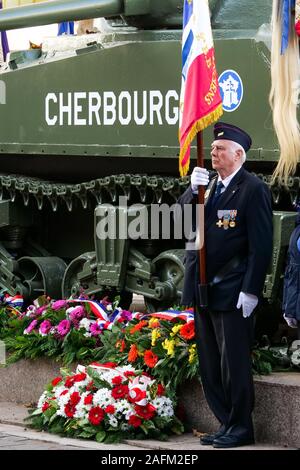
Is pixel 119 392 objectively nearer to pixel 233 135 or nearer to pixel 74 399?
pixel 74 399

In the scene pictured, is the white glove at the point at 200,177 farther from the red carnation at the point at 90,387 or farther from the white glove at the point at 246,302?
the red carnation at the point at 90,387

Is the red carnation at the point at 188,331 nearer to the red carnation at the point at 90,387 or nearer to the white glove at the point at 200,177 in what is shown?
the red carnation at the point at 90,387

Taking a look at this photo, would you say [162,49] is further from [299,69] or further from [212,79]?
[212,79]

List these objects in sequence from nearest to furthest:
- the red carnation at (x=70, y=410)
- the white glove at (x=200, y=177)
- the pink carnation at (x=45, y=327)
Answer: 1. the white glove at (x=200, y=177)
2. the red carnation at (x=70, y=410)
3. the pink carnation at (x=45, y=327)

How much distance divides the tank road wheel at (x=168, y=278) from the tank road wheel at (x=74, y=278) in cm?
82

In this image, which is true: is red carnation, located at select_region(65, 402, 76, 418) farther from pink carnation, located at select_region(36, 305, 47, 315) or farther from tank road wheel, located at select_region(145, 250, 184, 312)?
tank road wheel, located at select_region(145, 250, 184, 312)

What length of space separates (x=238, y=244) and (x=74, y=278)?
4.65 metres

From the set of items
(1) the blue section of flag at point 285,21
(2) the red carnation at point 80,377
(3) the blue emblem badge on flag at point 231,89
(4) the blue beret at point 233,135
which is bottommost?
(2) the red carnation at point 80,377

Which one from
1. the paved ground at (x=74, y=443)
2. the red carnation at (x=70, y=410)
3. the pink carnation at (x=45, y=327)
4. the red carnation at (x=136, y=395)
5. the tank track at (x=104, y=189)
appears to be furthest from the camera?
the tank track at (x=104, y=189)

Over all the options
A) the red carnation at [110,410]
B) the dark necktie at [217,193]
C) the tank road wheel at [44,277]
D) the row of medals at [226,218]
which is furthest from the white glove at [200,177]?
the tank road wheel at [44,277]

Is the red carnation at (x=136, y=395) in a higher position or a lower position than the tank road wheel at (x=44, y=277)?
lower

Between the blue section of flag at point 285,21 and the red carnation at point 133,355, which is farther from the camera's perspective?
the blue section of flag at point 285,21

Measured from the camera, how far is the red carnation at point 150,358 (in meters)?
10.1

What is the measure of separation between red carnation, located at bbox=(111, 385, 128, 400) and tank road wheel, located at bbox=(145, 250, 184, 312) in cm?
268
